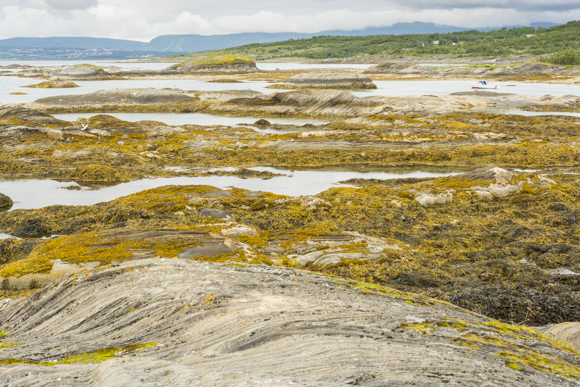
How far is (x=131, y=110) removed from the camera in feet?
223

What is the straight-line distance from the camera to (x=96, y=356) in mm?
7957

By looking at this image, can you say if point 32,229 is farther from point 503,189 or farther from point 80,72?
point 80,72

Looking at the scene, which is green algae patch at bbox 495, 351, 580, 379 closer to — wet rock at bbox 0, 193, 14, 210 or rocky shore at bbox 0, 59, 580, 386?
rocky shore at bbox 0, 59, 580, 386

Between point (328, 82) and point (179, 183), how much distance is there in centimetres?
6825

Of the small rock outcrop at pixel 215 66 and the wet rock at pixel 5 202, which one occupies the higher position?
the small rock outcrop at pixel 215 66

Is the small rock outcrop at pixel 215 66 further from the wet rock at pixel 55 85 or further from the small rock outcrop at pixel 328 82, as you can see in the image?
the small rock outcrop at pixel 328 82

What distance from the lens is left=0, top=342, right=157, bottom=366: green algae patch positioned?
7582 millimetres

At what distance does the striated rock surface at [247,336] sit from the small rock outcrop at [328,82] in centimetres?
8343

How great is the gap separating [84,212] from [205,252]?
12.0m

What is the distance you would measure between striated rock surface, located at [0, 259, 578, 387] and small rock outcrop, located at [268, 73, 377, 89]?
8343 centimetres

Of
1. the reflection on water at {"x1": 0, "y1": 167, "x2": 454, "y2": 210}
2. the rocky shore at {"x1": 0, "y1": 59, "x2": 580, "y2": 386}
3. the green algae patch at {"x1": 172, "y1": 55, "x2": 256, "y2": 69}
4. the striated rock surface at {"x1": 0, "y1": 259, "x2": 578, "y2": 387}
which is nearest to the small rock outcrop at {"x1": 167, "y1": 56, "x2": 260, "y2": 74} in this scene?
the green algae patch at {"x1": 172, "y1": 55, "x2": 256, "y2": 69}

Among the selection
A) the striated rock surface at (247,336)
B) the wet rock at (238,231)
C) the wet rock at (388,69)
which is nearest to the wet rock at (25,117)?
the wet rock at (238,231)

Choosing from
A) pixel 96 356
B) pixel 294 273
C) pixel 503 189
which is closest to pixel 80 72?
pixel 503 189

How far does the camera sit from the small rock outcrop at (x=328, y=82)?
9023 centimetres
